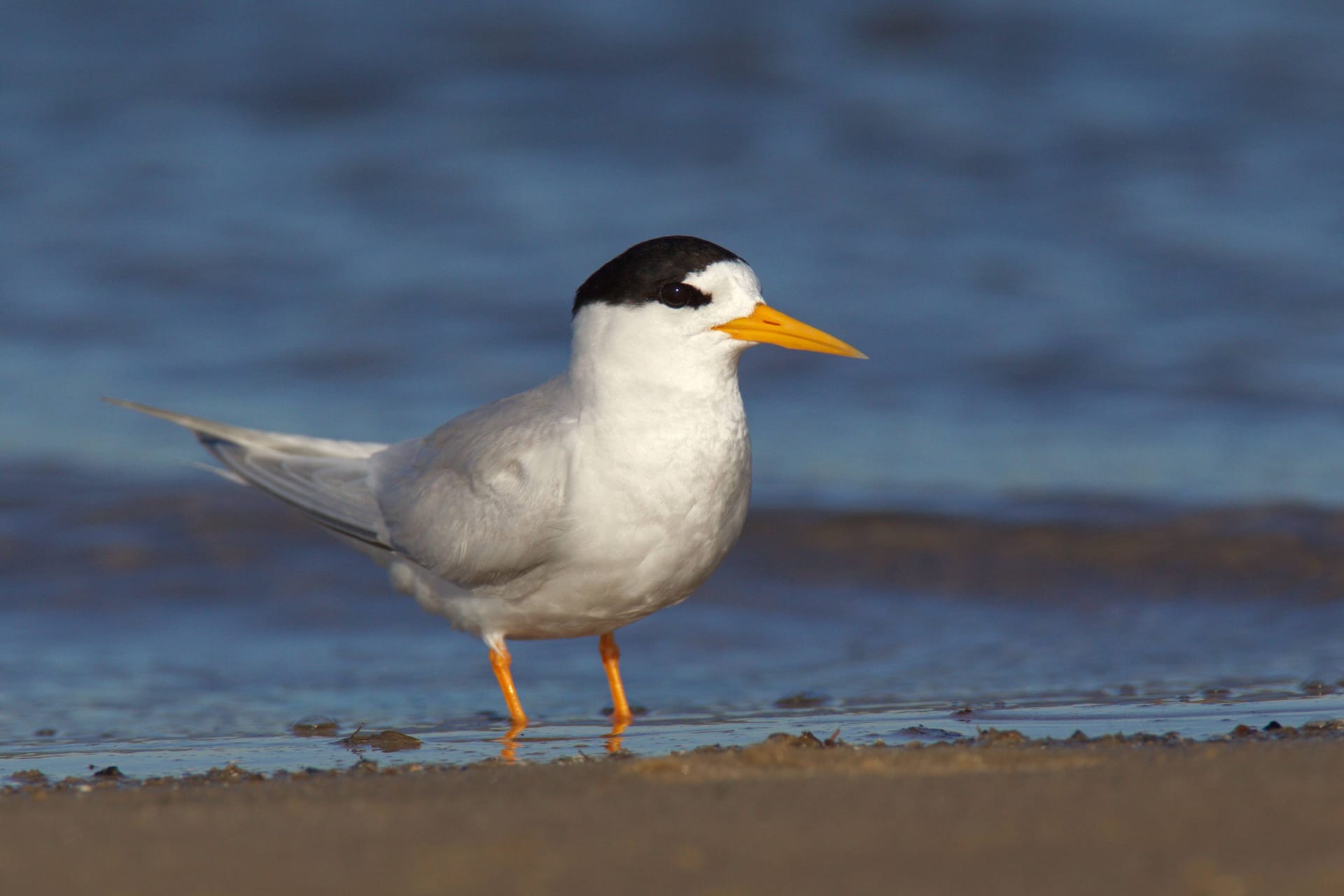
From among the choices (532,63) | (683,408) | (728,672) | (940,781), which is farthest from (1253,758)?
(532,63)

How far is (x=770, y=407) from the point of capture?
9.46 meters

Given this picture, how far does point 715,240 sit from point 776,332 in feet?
22.4

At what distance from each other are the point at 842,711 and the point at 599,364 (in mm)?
1477

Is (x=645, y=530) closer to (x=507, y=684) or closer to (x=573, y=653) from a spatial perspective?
(x=507, y=684)

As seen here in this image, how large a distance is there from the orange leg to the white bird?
13 mm

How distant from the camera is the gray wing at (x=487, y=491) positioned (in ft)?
15.6

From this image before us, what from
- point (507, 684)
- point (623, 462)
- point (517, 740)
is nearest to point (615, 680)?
point (507, 684)

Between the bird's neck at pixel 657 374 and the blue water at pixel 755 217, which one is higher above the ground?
the blue water at pixel 755 217

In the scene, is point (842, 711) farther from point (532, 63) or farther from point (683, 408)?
point (532, 63)

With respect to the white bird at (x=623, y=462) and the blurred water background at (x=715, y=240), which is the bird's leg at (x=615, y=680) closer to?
the white bird at (x=623, y=462)

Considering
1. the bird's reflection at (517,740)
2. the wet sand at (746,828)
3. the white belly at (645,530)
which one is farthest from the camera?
the white belly at (645,530)

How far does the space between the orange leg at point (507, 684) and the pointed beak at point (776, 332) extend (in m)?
1.35

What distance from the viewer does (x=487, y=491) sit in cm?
496

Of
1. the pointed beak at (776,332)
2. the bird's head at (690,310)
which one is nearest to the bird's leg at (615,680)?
the bird's head at (690,310)
